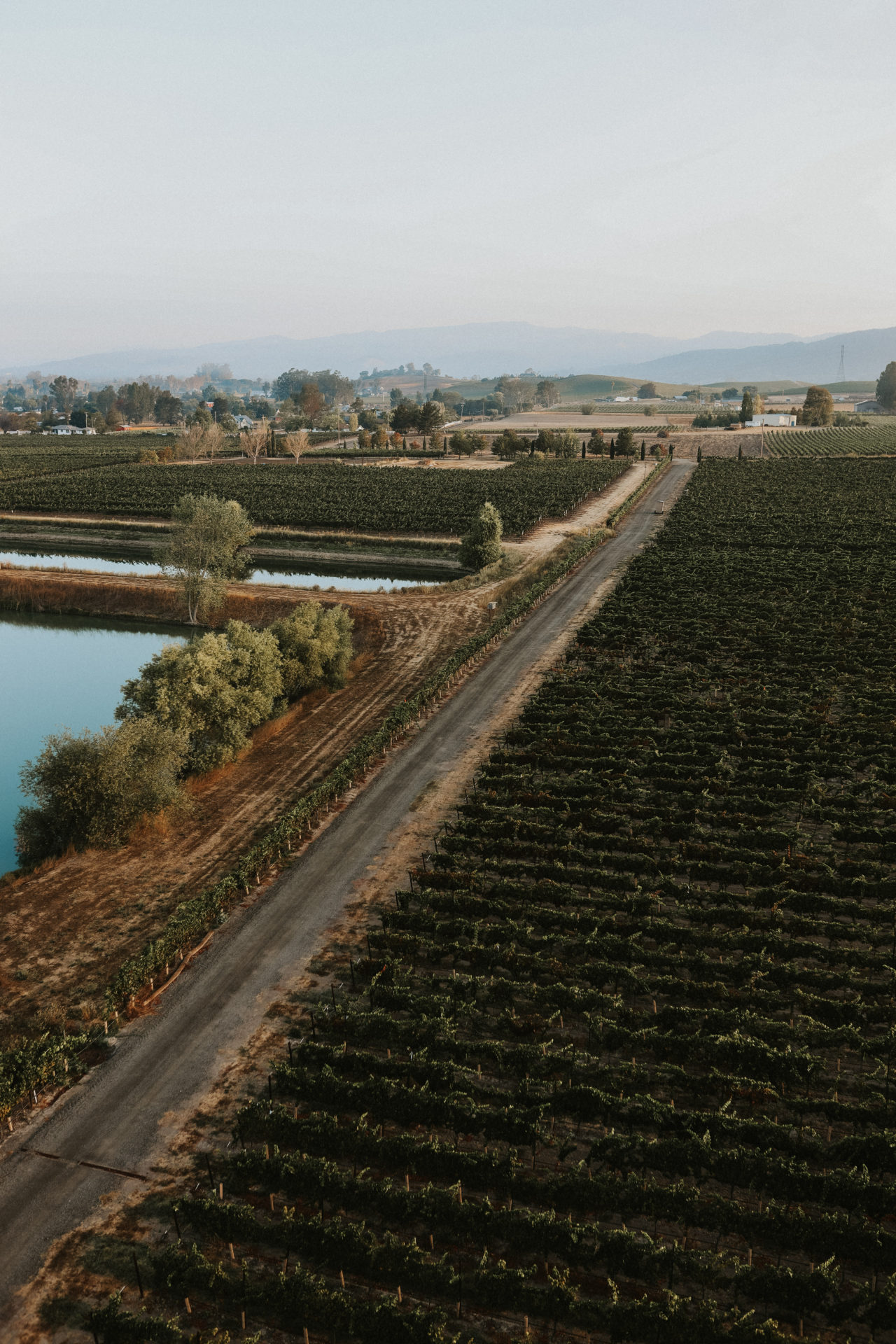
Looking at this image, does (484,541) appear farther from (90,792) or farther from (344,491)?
(90,792)

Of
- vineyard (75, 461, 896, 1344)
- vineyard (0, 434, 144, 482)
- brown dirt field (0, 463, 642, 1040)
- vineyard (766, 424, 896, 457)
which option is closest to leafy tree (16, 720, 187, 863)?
brown dirt field (0, 463, 642, 1040)

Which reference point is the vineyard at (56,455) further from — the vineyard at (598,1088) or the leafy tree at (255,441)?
the vineyard at (598,1088)

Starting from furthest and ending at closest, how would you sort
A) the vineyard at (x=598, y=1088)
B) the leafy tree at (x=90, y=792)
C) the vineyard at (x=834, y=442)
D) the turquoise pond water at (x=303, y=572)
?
1. the vineyard at (x=834, y=442)
2. the turquoise pond water at (x=303, y=572)
3. the leafy tree at (x=90, y=792)
4. the vineyard at (x=598, y=1088)

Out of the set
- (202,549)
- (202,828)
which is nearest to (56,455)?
(202,549)

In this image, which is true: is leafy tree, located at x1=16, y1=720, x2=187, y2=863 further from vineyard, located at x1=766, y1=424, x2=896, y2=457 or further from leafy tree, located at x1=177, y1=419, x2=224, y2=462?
vineyard, located at x1=766, y1=424, x2=896, y2=457

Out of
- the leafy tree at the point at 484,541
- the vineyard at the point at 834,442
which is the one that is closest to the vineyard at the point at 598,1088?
the leafy tree at the point at 484,541

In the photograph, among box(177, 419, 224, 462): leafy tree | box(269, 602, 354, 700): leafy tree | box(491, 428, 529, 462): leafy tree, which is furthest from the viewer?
box(491, 428, 529, 462): leafy tree
